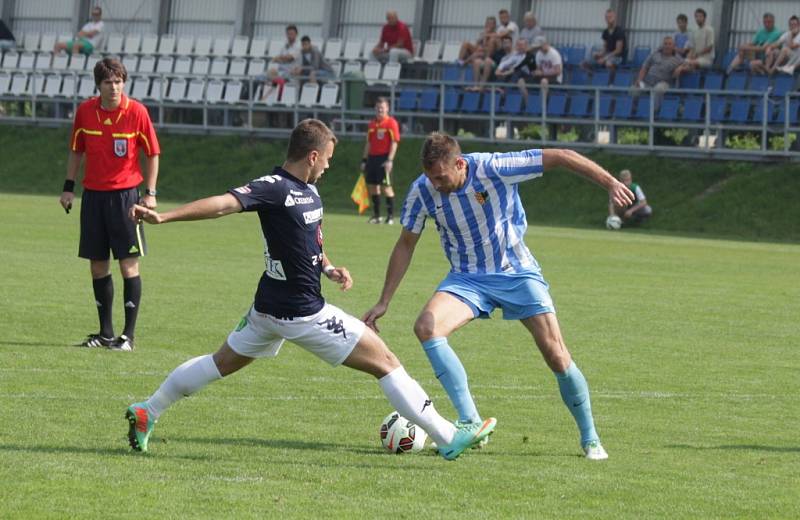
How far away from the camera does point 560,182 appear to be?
31922 millimetres

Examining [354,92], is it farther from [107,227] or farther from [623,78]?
[107,227]

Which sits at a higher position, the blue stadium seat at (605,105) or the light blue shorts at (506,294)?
the blue stadium seat at (605,105)

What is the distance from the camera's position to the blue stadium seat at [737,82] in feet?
99.7

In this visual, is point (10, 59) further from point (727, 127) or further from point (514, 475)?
point (514, 475)

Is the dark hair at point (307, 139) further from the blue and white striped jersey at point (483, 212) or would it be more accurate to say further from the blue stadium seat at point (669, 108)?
the blue stadium seat at point (669, 108)

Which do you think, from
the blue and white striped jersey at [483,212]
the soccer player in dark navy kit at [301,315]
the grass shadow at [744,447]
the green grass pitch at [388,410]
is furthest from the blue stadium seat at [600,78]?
the soccer player in dark navy kit at [301,315]

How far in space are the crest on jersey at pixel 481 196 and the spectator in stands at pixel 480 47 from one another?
25541 millimetres

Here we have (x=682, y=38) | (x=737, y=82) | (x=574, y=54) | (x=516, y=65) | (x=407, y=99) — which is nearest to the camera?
(x=737, y=82)

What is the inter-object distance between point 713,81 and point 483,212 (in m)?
23.8

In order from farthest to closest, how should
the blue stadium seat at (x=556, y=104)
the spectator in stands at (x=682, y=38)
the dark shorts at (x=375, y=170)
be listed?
the blue stadium seat at (x=556, y=104), the spectator in stands at (x=682, y=38), the dark shorts at (x=375, y=170)

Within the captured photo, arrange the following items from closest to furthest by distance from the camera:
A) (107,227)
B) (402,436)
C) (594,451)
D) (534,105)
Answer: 1. (594,451)
2. (402,436)
3. (107,227)
4. (534,105)

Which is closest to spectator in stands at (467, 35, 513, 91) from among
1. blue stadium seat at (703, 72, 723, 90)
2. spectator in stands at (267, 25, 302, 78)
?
blue stadium seat at (703, 72, 723, 90)

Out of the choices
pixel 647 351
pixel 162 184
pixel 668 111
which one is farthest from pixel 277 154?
pixel 647 351

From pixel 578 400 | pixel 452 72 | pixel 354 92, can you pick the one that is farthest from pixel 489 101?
pixel 578 400
